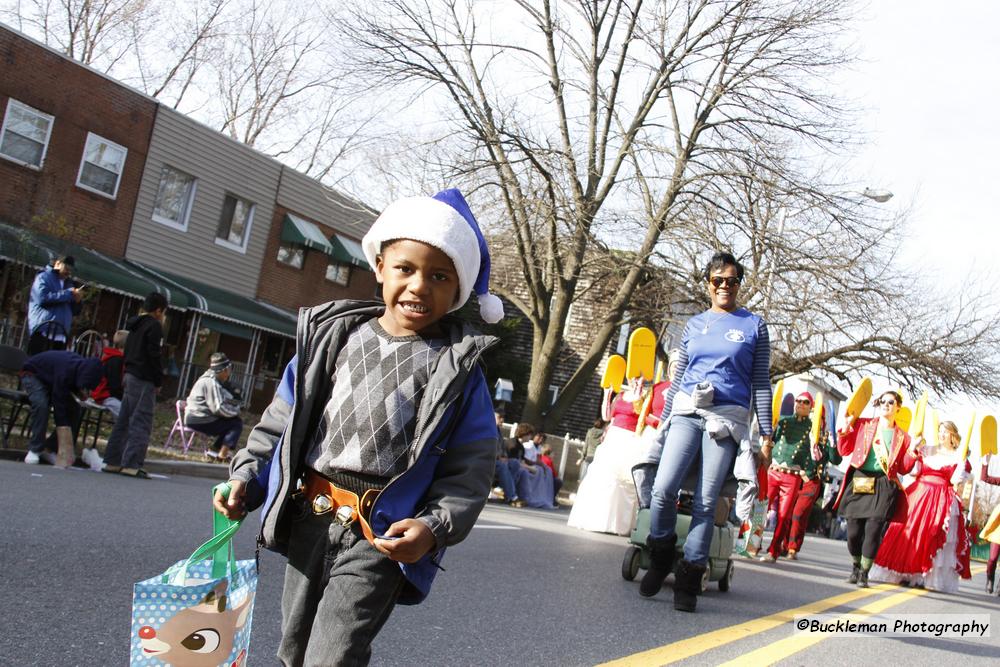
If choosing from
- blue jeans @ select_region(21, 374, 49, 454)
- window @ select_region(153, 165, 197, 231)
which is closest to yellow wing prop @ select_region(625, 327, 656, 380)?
blue jeans @ select_region(21, 374, 49, 454)

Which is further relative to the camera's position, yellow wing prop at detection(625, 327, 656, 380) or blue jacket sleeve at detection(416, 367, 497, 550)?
yellow wing prop at detection(625, 327, 656, 380)

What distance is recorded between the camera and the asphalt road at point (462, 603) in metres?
4.43

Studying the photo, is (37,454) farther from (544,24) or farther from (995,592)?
(544,24)

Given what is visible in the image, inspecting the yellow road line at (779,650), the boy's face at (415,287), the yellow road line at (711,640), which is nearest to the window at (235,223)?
the yellow road line at (711,640)

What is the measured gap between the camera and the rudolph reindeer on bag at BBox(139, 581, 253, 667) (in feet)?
7.86

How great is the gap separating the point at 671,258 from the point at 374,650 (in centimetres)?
2113

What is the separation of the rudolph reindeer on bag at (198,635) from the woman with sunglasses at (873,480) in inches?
368

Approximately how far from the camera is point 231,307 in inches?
998

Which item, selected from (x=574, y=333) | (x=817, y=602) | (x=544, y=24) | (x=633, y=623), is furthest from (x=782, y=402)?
(x=574, y=333)

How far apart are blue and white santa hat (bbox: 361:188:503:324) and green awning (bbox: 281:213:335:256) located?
85.3 ft

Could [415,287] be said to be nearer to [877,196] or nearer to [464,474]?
[464,474]

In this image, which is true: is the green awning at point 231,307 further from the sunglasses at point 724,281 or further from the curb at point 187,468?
the sunglasses at point 724,281

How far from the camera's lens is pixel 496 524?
1168cm

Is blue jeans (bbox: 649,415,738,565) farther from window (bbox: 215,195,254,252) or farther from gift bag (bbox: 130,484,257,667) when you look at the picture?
window (bbox: 215,195,254,252)
